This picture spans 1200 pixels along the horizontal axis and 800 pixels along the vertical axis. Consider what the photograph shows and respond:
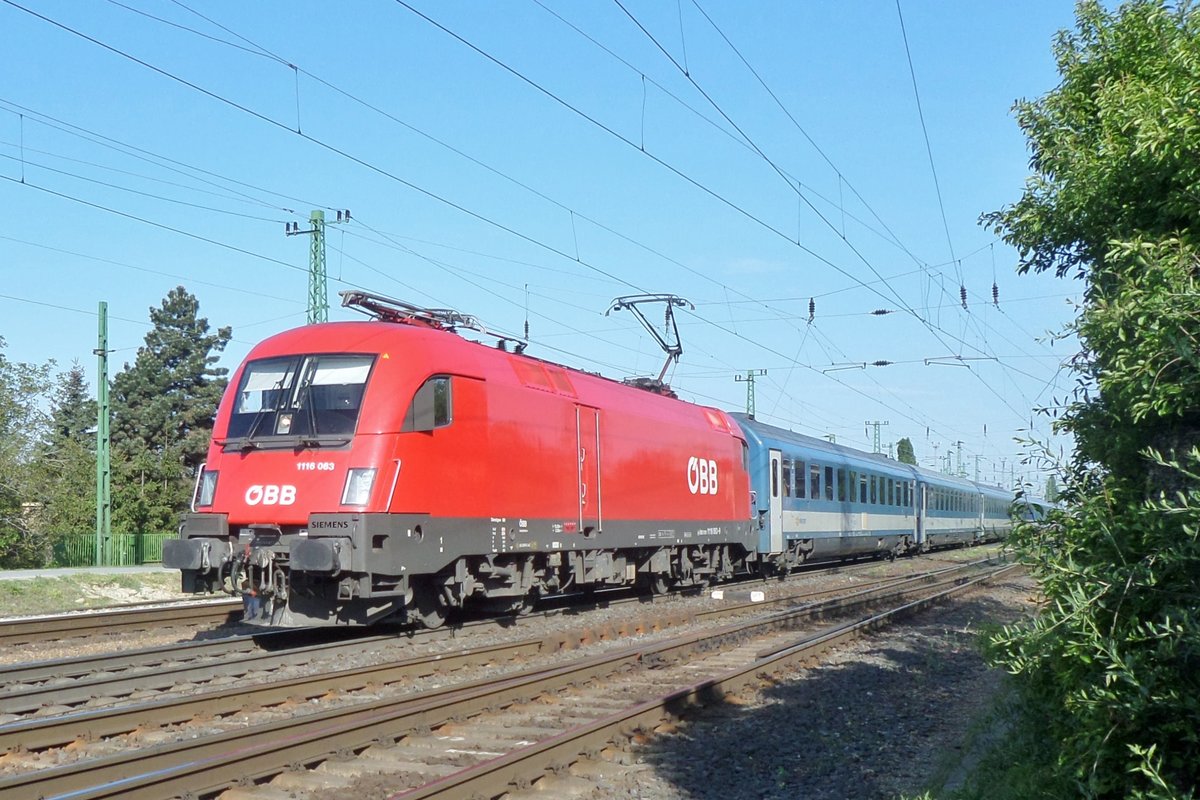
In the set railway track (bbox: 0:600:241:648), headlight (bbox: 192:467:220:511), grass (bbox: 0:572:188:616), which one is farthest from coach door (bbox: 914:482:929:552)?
headlight (bbox: 192:467:220:511)

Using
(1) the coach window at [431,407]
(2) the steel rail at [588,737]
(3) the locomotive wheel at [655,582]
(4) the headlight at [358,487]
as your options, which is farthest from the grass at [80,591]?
(2) the steel rail at [588,737]

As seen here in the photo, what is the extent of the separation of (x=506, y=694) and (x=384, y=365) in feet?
13.8

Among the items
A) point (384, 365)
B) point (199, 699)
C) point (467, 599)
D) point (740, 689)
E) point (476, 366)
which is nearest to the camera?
point (199, 699)

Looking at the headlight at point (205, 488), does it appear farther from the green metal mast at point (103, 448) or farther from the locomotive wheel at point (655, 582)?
the green metal mast at point (103, 448)

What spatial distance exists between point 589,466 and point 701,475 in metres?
4.69

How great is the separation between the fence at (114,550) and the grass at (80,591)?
821cm

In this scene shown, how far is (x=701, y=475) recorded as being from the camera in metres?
19.5

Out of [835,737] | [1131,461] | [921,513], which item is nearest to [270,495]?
[835,737]

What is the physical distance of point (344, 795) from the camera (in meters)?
6.31

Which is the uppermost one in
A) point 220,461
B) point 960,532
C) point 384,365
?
point 384,365

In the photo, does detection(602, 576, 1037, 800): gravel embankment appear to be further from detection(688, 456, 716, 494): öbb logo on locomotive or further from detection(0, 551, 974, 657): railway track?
detection(0, 551, 974, 657): railway track

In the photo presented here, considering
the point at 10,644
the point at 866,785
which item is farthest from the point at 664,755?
the point at 10,644

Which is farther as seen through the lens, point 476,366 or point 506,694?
point 476,366

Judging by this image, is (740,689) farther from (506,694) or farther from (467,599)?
(467,599)
